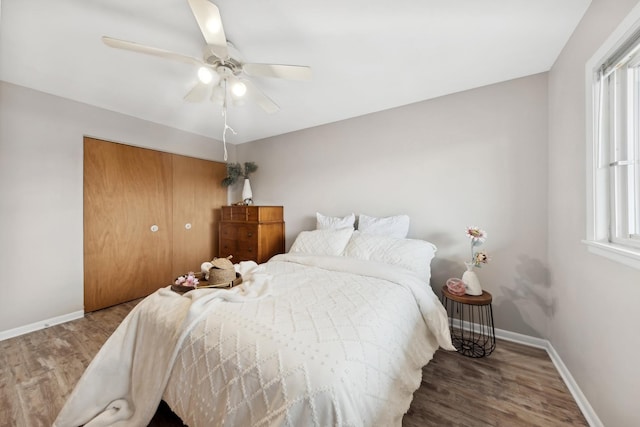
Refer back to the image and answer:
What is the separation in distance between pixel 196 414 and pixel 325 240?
1702 mm

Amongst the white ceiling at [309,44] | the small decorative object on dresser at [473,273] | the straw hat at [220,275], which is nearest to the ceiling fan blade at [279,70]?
the white ceiling at [309,44]

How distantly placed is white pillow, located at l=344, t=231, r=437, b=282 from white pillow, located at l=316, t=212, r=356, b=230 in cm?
38

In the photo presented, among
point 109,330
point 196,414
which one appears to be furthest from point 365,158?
point 109,330

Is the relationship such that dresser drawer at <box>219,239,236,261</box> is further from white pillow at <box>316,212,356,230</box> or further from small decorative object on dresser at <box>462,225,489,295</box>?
small decorative object on dresser at <box>462,225,489,295</box>

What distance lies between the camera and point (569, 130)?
1.61 meters

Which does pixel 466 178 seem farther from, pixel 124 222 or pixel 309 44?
pixel 124 222

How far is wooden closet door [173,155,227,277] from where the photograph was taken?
3.44 metres

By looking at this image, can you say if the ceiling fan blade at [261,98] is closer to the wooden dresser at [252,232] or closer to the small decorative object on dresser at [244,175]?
the wooden dresser at [252,232]

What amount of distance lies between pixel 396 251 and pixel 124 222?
3.25 meters

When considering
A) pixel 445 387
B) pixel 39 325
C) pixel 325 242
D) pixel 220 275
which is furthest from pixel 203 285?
pixel 39 325

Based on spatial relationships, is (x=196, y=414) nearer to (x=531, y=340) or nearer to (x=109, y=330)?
(x=109, y=330)

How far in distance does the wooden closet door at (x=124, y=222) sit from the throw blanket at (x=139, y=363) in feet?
6.28

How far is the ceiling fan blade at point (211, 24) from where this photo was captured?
1079mm

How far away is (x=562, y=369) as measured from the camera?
165cm
